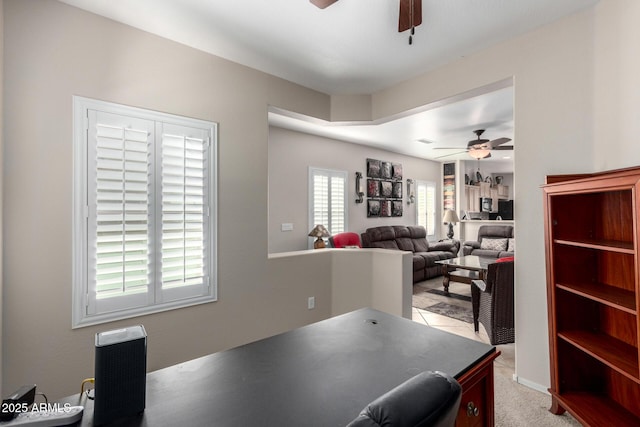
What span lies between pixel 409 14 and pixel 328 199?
4.15 metres

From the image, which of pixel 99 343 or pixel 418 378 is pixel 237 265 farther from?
pixel 418 378

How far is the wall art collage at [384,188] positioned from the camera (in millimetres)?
6562

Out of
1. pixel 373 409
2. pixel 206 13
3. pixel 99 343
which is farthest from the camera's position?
pixel 206 13

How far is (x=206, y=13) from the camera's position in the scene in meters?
2.14

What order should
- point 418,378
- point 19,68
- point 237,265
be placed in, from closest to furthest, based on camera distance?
point 418,378 → point 19,68 → point 237,265

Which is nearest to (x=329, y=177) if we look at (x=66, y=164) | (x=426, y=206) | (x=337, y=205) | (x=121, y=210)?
(x=337, y=205)

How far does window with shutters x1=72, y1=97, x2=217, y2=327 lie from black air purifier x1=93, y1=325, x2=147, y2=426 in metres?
1.57

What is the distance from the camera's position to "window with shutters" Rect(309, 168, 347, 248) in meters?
5.50

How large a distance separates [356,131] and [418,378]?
4964mm

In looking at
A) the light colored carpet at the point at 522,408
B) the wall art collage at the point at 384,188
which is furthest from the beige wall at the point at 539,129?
the wall art collage at the point at 384,188

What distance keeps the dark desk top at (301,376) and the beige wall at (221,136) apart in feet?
4.88

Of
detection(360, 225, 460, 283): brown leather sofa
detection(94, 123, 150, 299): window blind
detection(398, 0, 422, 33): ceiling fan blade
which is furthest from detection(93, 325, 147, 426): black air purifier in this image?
detection(360, 225, 460, 283): brown leather sofa

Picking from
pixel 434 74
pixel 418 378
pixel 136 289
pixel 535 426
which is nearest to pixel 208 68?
pixel 136 289

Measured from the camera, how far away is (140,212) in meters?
2.29
